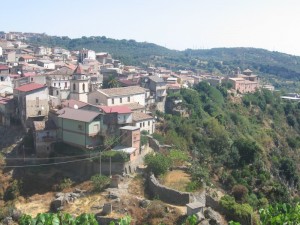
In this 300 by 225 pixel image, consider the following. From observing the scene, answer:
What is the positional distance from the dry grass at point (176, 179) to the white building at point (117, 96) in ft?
42.7

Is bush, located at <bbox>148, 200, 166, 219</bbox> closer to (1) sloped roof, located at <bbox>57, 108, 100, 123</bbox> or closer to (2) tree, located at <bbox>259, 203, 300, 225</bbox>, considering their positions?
(2) tree, located at <bbox>259, 203, 300, 225</bbox>

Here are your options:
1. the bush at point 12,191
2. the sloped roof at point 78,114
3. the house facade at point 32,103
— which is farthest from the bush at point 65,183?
the house facade at point 32,103

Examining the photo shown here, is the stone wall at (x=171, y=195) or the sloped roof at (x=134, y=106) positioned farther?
the sloped roof at (x=134, y=106)

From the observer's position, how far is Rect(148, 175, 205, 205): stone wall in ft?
95.8

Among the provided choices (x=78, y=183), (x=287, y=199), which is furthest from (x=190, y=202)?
(x=287, y=199)

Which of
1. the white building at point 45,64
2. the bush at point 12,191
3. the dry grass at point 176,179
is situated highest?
the white building at point 45,64

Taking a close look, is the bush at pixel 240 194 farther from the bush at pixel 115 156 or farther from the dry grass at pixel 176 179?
the bush at pixel 115 156

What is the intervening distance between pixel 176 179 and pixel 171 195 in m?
3.57

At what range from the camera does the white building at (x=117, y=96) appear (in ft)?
146

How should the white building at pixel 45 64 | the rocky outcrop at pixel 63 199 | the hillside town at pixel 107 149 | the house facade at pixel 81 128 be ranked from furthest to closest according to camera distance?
1. the white building at pixel 45 64
2. the house facade at pixel 81 128
3. the rocky outcrop at pixel 63 199
4. the hillside town at pixel 107 149

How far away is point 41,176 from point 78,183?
3.68 m

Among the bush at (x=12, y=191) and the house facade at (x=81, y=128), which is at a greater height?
the house facade at (x=81, y=128)

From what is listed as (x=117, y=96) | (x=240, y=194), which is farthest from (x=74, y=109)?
(x=240, y=194)

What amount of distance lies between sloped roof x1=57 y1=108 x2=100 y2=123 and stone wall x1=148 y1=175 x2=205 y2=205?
7597mm
